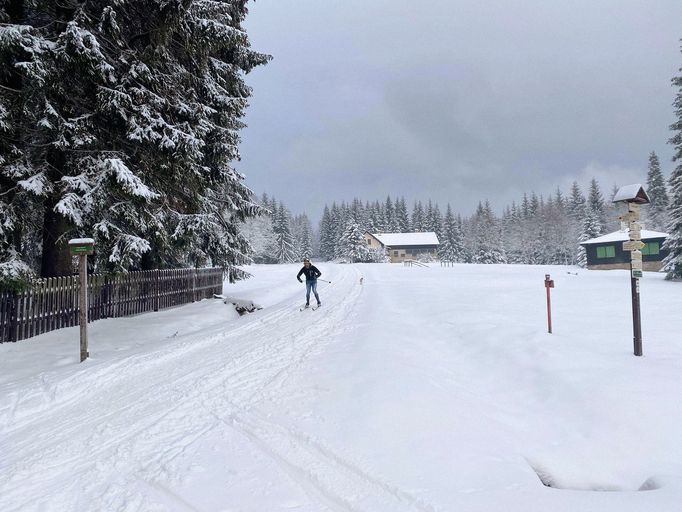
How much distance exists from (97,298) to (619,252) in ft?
152

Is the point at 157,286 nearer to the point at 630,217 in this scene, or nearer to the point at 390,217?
the point at 630,217

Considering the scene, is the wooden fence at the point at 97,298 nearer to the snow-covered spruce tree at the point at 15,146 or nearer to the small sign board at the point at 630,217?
the snow-covered spruce tree at the point at 15,146

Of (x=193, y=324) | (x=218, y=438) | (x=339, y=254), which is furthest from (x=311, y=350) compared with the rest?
(x=339, y=254)

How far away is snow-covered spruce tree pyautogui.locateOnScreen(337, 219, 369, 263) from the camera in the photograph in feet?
231

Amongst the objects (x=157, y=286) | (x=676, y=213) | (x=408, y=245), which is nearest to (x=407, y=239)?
(x=408, y=245)

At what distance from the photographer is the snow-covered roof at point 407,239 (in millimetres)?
76438

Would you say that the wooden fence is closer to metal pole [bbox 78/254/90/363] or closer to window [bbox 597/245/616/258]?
metal pole [bbox 78/254/90/363]

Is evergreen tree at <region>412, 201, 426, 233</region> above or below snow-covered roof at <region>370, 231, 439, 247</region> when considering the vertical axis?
above

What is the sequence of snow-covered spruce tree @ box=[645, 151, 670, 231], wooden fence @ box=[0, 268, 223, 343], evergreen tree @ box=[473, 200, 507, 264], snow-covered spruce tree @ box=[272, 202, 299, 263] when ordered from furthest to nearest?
snow-covered spruce tree @ box=[272, 202, 299, 263] → evergreen tree @ box=[473, 200, 507, 264] → snow-covered spruce tree @ box=[645, 151, 670, 231] → wooden fence @ box=[0, 268, 223, 343]

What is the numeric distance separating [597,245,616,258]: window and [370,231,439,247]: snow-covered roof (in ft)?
120

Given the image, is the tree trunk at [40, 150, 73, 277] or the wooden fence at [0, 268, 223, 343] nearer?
the wooden fence at [0, 268, 223, 343]

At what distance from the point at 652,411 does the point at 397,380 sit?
2.93 meters

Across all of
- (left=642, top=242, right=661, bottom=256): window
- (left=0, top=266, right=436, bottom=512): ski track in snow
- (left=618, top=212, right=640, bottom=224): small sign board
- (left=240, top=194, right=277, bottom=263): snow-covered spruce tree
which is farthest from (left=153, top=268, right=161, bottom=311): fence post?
(left=240, top=194, right=277, bottom=263): snow-covered spruce tree

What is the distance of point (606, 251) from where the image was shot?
40375 mm
